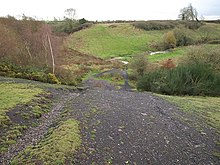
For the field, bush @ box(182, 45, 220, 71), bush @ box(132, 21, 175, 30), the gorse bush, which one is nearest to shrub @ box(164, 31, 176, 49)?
bush @ box(132, 21, 175, 30)

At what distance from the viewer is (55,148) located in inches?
252

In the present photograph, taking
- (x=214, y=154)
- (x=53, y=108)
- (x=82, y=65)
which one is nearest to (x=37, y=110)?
(x=53, y=108)

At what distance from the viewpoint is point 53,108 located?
10.4m

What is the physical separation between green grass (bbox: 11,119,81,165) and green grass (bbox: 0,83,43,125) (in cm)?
187

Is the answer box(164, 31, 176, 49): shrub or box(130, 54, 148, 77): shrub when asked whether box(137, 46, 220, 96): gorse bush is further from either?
box(164, 31, 176, 49): shrub

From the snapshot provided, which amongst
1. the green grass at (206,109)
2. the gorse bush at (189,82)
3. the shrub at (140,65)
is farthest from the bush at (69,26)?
the green grass at (206,109)

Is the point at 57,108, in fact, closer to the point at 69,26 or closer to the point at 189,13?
the point at 69,26

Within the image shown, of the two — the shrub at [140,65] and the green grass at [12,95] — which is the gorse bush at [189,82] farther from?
the shrub at [140,65]

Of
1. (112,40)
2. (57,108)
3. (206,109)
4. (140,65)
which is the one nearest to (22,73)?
(57,108)

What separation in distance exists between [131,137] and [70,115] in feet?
8.64

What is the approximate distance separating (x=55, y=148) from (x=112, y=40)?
203 feet

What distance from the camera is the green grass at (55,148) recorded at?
5871 mm

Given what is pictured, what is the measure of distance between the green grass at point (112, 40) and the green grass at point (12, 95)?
4356 centimetres

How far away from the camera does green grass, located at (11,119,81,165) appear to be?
587 cm
